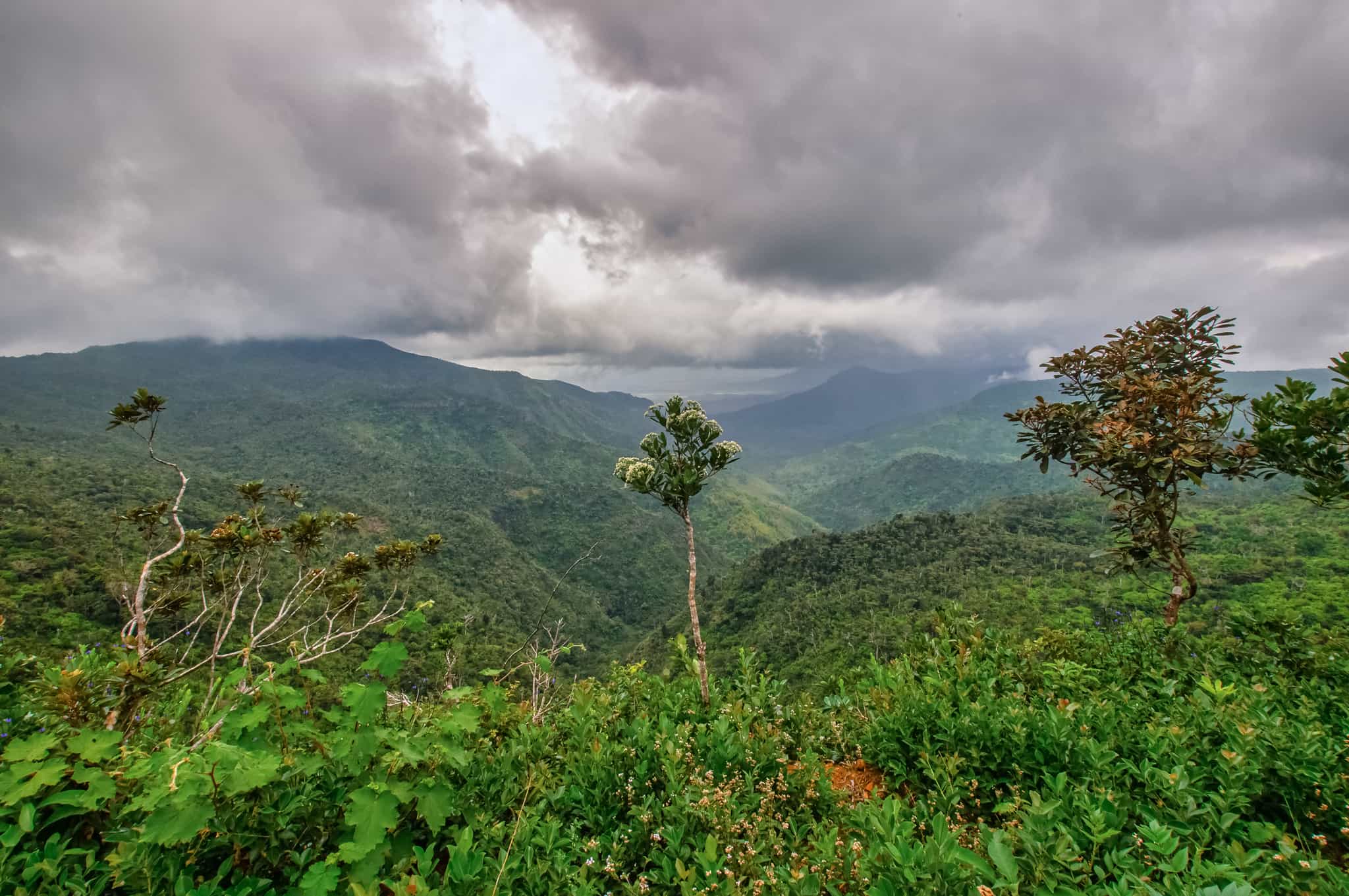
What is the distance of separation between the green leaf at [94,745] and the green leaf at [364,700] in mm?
1011

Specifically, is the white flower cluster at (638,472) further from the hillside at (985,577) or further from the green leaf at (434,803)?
the hillside at (985,577)

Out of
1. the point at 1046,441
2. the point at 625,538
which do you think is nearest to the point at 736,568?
the point at 625,538

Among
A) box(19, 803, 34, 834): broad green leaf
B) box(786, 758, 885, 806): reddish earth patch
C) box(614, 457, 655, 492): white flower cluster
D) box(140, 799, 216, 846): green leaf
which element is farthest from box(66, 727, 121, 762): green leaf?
box(614, 457, 655, 492): white flower cluster

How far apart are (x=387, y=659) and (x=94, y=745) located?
130 centimetres

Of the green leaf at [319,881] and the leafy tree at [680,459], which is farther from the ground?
the leafy tree at [680,459]

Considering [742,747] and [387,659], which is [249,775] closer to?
[387,659]

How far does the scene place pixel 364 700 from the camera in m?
2.96

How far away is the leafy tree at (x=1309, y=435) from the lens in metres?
5.08

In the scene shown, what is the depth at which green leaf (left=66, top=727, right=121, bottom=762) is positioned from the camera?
2.53 metres

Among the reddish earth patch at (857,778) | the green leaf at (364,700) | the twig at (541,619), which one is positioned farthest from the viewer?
the twig at (541,619)

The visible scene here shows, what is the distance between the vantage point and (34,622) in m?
36.8

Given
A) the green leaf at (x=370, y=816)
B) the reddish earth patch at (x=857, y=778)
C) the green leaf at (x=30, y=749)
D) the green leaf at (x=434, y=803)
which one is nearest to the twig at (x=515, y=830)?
the green leaf at (x=434, y=803)

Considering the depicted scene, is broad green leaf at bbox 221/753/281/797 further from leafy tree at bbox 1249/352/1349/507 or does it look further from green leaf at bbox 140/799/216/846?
leafy tree at bbox 1249/352/1349/507

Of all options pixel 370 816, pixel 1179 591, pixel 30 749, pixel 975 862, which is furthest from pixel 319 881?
pixel 1179 591
